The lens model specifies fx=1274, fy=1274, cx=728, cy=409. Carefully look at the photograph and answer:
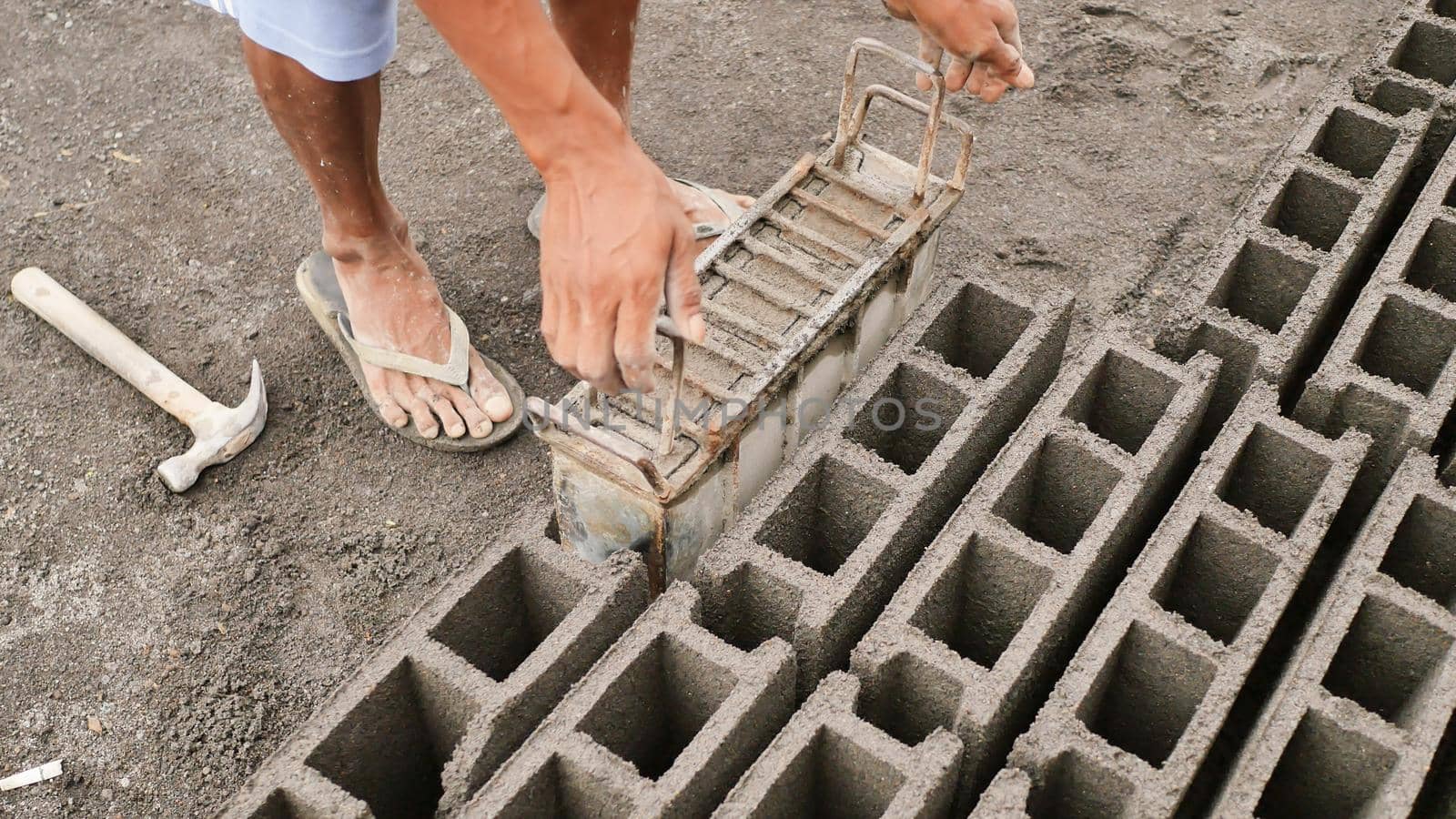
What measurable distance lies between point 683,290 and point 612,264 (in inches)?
5.5

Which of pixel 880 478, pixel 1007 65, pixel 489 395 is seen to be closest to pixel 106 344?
pixel 489 395

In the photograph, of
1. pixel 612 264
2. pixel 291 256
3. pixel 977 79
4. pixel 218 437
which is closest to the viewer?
pixel 612 264

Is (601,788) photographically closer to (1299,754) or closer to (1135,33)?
→ (1299,754)

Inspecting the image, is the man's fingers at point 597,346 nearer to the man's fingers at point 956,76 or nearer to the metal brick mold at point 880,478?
the metal brick mold at point 880,478

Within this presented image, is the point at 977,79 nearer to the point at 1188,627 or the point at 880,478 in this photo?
the point at 880,478

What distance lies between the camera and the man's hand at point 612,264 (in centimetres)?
201

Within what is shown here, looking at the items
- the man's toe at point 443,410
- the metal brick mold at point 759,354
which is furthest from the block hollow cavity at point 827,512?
the man's toe at point 443,410

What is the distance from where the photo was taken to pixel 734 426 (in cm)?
248

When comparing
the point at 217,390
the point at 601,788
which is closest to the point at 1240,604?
the point at 601,788

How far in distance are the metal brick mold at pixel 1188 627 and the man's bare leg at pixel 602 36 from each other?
1.73m

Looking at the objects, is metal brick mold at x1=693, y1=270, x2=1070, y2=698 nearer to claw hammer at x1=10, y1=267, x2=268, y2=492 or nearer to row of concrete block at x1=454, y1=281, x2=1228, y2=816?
row of concrete block at x1=454, y1=281, x2=1228, y2=816

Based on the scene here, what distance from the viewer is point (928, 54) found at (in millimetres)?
2943

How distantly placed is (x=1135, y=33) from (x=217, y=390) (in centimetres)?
332

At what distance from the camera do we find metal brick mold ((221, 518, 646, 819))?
2.17 metres
